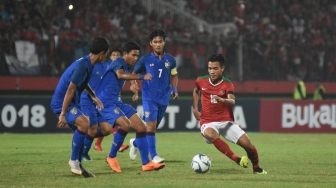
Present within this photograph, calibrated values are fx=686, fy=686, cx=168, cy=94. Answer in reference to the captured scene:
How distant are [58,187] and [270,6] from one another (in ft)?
69.3

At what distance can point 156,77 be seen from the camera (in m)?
12.3

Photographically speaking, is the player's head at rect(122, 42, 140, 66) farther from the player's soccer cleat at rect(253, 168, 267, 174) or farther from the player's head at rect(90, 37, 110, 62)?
the player's soccer cleat at rect(253, 168, 267, 174)

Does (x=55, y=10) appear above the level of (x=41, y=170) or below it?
above

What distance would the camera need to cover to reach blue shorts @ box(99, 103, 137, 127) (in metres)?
10.8

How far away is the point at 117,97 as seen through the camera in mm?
11148

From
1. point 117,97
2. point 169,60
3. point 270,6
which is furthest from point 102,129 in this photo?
point 270,6

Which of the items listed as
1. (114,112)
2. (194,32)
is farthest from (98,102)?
(194,32)

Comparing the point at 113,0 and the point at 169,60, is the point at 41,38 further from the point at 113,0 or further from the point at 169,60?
the point at 169,60

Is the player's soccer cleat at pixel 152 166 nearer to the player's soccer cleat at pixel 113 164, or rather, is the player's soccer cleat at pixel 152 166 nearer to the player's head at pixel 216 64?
the player's soccer cleat at pixel 113 164

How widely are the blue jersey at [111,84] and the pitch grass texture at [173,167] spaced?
1.16 meters

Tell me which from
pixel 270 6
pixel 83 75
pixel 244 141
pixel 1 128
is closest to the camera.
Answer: pixel 83 75

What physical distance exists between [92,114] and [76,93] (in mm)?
1433

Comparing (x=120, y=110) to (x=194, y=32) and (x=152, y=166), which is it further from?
(x=194, y=32)

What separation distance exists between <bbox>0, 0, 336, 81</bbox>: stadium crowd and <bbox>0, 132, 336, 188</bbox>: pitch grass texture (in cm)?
326
